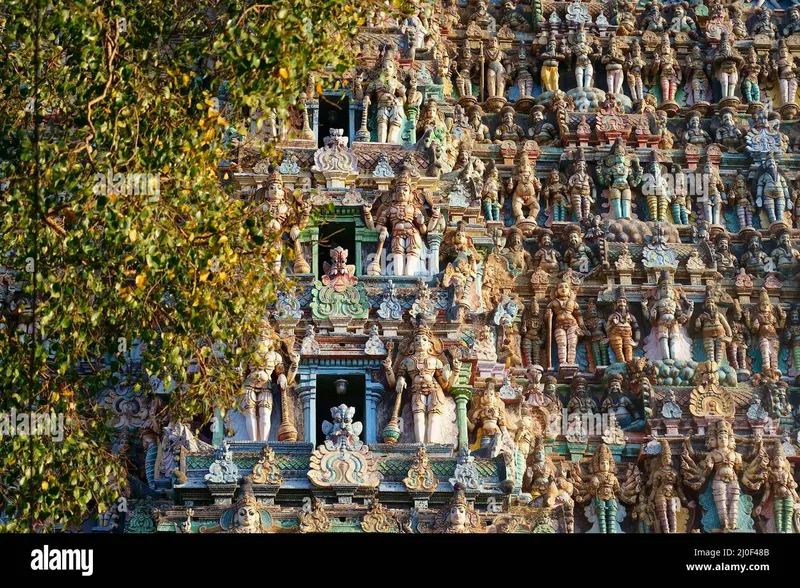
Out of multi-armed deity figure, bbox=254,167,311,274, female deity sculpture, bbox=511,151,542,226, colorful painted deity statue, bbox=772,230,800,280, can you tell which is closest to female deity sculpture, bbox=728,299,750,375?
colorful painted deity statue, bbox=772,230,800,280

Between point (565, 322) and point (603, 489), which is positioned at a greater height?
point (565, 322)

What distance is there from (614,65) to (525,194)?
3783 millimetres

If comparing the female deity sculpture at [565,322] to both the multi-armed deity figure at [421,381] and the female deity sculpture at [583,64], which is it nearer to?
the multi-armed deity figure at [421,381]

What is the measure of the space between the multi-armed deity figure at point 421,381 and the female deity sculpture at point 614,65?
9962 mm

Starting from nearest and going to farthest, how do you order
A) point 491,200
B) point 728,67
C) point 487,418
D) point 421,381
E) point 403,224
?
point 421,381 < point 487,418 < point 403,224 < point 491,200 < point 728,67

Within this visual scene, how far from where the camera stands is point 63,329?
83.3 ft

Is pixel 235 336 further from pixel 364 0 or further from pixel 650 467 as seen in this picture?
pixel 650 467

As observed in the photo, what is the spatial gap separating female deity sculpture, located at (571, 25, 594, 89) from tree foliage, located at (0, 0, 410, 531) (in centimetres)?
1335

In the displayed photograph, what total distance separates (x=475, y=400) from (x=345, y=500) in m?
3.38

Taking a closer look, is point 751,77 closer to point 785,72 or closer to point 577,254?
point 785,72

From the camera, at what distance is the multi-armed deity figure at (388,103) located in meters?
35.1

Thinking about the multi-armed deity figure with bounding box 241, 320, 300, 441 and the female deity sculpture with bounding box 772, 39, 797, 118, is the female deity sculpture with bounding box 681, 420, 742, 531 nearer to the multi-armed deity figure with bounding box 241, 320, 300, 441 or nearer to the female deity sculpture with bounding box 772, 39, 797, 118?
the multi-armed deity figure with bounding box 241, 320, 300, 441

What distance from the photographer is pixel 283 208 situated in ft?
108

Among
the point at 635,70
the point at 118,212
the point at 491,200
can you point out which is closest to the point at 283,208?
the point at 491,200
